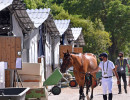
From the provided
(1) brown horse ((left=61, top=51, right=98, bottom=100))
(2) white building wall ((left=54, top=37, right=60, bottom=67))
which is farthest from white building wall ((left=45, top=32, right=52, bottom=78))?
(1) brown horse ((left=61, top=51, right=98, bottom=100))

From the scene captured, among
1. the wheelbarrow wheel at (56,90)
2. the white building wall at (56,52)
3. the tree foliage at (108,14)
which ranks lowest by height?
the wheelbarrow wheel at (56,90)

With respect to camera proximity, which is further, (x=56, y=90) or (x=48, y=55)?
(x=48, y=55)

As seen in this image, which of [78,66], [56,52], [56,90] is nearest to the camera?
[56,90]

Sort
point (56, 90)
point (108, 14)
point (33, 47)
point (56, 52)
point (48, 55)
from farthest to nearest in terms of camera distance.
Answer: point (108, 14) < point (56, 52) < point (48, 55) < point (33, 47) < point (56, 90)

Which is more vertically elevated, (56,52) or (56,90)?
(56,52)

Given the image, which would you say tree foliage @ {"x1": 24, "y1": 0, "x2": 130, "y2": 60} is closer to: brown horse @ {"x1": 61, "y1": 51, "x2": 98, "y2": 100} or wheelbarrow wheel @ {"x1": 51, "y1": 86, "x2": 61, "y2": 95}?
brown horse @ {"x1": 61, "y1": 51, "x2": 98, "y2": 100}

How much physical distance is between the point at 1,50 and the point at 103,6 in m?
43.9

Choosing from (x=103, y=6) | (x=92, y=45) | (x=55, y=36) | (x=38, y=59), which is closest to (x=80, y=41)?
(x=92, y=45)

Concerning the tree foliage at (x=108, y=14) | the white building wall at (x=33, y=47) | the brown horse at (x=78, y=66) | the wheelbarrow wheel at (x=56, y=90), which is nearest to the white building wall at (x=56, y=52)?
the white building wall at (x=33, y=47)

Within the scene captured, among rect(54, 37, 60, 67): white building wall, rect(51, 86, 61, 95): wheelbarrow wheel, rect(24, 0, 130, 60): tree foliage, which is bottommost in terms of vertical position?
rect(51, 86, 61, 95): wheelbarrow wheel

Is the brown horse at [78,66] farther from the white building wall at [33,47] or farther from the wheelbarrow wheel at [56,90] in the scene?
the white building wall at [33,47]

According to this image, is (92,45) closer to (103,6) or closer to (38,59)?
(103,6)

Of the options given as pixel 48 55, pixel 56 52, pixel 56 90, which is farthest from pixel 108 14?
pixel 56 90

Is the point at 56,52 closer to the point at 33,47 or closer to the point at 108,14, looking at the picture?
the point at 33,47
